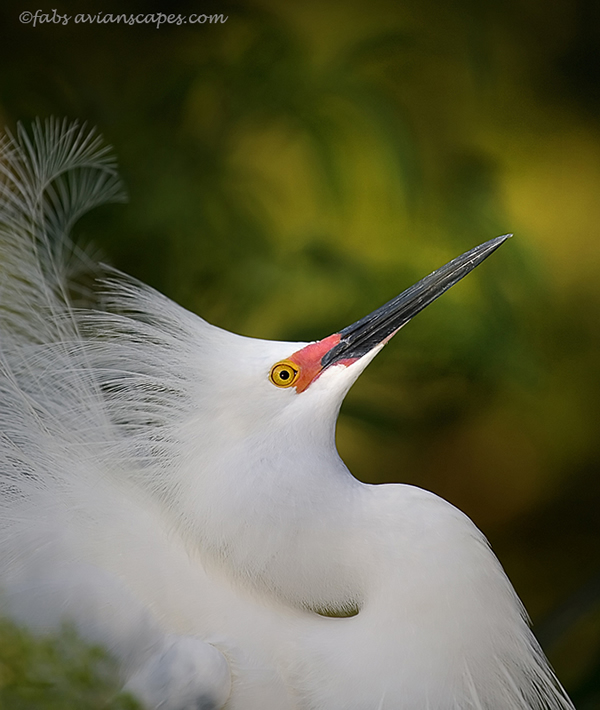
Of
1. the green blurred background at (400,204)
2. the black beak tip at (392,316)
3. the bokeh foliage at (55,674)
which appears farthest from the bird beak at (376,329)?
the green blurred background at (400,204)

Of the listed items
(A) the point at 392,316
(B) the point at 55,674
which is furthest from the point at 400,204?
(B) the point at 55,674

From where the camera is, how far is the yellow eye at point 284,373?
0.63m

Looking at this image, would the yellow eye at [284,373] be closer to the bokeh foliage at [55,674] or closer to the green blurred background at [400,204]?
the bokeh foliage at [55,674]

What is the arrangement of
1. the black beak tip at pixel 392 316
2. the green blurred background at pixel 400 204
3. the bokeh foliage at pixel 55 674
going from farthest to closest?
the green blurred background at pixel 400 204, the black beak tip at pixel 392 316, the bokeh foliage at pixel 55 674

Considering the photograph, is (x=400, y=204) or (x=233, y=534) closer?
(x=233, y=534)

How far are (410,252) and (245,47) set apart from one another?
0.41m

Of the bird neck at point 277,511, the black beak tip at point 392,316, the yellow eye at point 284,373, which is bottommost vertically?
the bird neck at point 277,511

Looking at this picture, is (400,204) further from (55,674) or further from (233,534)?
(55,674)

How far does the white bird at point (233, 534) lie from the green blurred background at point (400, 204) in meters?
0.46

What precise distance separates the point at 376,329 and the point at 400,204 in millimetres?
541

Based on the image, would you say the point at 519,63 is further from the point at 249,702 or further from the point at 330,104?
the point at 249,702

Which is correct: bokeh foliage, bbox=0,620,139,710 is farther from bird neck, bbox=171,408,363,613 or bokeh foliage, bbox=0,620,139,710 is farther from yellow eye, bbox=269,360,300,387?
yellow eye, bbox=269,360,300,387

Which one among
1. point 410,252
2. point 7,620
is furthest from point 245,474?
point 410,252

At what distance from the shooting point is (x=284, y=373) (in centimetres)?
63
